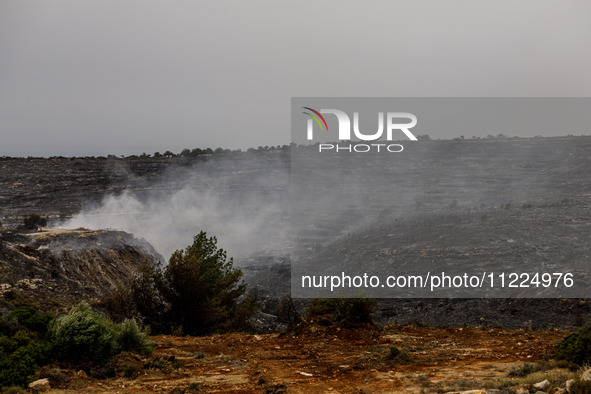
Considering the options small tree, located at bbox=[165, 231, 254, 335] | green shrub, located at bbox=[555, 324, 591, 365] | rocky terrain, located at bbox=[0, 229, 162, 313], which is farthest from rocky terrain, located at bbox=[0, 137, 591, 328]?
green shrub, located at bbox=[555, 324, 591, 365]

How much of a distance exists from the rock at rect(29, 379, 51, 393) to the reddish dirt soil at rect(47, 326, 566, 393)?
0.29 metres

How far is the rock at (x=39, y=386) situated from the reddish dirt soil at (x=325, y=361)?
0.96 feet

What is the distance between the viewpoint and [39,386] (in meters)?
→ 7.62

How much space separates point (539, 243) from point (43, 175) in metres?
38.0

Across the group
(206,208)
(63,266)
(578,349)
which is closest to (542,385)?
(578,349)

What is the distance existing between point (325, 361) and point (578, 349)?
4262mm

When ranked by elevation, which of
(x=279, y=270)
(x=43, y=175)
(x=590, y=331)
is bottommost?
(x=279, y=270)

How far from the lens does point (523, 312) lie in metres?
15.7

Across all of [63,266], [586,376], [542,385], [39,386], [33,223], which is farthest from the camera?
[33,223]

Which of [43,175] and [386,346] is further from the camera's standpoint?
[43,175]

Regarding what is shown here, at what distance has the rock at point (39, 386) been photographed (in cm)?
755

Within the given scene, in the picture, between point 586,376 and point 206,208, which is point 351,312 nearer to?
point 586,376

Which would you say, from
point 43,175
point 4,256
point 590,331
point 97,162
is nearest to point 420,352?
point 590,331

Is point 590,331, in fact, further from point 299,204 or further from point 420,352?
point 299,204
